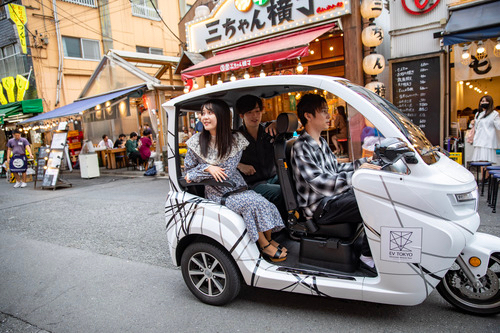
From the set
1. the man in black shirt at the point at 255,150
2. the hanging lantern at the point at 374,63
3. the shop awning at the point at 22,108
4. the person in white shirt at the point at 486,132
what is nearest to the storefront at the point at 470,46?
the person in white shirt at the point at 486,132

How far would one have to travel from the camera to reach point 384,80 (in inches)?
334

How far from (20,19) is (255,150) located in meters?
17.6

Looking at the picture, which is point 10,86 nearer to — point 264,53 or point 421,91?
point 264,53

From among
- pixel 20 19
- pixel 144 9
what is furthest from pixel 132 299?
pixel 144 9

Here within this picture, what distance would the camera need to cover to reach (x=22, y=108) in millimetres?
16297

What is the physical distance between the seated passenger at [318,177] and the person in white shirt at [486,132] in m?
5.06

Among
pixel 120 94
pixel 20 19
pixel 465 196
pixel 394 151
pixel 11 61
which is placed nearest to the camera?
pixel 394 151

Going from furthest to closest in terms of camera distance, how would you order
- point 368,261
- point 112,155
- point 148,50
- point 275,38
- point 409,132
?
point 148,50 < point 112,155 < point 275,38 < point 368,261 < point 409,132

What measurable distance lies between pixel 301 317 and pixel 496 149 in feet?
20.5

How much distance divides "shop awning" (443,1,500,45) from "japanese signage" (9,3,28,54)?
1789 centimetres

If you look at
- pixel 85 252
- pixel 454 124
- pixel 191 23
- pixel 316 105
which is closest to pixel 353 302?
pixel 316 105

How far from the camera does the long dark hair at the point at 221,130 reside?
295cm

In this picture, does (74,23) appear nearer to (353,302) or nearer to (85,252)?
(85,252)

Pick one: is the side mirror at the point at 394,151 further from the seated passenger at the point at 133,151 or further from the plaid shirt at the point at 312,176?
the seated passenger at the point at 133,151
